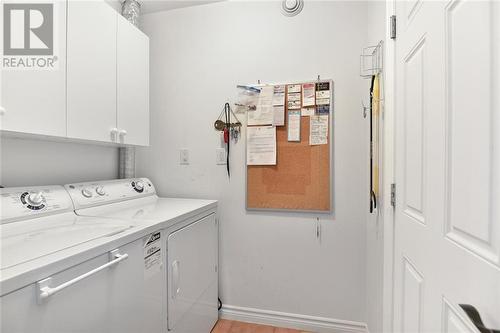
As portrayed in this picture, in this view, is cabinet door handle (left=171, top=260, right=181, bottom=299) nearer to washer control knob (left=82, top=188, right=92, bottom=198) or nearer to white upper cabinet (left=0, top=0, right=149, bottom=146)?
washer control knob (left=82, top=188, right=92, bottom=198)

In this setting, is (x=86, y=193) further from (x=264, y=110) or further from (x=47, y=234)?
(x=264, y=110)

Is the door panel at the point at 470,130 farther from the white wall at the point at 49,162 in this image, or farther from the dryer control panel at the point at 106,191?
the white wall at the point at 49,162

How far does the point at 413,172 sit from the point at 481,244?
457 millimetres

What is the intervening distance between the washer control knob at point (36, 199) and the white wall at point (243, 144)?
972 millimetres

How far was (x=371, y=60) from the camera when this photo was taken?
1685mm

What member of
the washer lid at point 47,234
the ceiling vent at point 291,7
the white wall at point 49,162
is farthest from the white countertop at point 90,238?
the ceiling vent at point 291,7

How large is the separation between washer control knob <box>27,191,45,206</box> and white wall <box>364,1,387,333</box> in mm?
1812

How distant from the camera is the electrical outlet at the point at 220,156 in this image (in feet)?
6.89

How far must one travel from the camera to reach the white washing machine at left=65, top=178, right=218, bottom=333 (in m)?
1.39

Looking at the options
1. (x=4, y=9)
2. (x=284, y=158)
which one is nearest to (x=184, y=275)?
(x=284, y=158)

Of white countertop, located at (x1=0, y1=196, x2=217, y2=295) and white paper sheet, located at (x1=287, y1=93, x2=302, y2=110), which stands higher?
white paper sheet, located at (x1=287, y1=93, x2=302, y2=110)

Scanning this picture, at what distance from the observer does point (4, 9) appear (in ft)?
3.55

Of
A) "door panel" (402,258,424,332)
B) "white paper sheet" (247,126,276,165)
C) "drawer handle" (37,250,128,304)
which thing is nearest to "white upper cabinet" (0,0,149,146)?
"drawer handle" (37,250,128,304)

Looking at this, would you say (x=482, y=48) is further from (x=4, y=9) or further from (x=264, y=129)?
(x=4, y=9)
